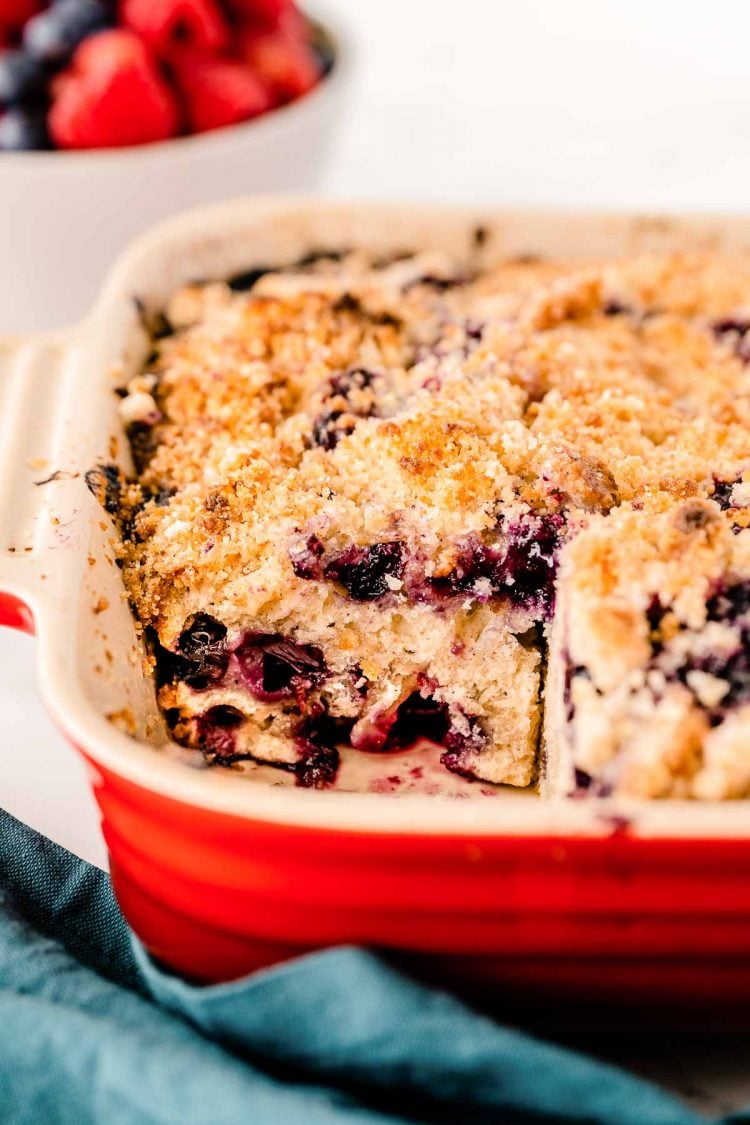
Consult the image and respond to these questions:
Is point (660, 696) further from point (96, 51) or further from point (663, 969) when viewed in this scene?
point (96, 51)

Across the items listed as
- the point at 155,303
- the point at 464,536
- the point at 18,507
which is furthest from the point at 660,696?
the point at 155,303

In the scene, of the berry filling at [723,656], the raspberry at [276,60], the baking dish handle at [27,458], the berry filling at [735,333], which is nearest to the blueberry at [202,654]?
the baking dish handle at [27,458]

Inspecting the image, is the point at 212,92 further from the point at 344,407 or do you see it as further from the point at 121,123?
the point at 344,407

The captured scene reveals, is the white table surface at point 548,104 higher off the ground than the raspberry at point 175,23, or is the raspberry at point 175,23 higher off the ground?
the raspberry at point 175,23

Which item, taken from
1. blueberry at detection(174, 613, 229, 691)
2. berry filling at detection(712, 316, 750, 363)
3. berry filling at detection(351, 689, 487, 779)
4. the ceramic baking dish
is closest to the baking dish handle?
the ceramic baking dish

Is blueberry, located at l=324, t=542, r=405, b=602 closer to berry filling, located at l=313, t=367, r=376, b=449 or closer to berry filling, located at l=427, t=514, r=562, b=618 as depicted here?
berry filling, located at l=427, t=514, r=562, b=618

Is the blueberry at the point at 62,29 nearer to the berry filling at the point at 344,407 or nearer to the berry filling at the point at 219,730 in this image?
the berry filling at the point at 344,407
